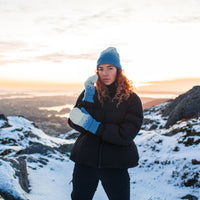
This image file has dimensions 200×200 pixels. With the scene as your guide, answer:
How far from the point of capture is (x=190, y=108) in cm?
1828

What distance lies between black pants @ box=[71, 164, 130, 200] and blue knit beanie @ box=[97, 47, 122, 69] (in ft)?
6.15

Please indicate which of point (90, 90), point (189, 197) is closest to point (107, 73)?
point (90, 90)

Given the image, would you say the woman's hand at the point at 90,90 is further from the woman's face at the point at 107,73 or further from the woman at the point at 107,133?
the woman's face at the point at 107,73

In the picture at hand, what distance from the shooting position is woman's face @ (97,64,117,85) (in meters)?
3.23

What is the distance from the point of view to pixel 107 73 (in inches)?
127

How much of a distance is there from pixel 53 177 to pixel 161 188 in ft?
16.9

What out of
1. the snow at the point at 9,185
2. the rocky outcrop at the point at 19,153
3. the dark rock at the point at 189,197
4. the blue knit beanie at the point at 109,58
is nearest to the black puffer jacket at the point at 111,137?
the blue knit beanie at the point at 109,58

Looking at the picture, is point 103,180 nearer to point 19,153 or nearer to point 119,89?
point 119,89

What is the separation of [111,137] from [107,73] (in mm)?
1142

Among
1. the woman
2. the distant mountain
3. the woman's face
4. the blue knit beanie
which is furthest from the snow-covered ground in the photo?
the blue knit beanie

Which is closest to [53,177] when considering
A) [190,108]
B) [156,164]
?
[156,164]

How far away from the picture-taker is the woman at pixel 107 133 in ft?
9.69

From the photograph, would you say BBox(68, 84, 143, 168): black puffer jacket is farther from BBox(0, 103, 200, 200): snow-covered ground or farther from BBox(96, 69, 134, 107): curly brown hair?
BBox(0, 103, 200, 200): snow-covered ground

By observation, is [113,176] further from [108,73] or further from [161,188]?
[161,188]
